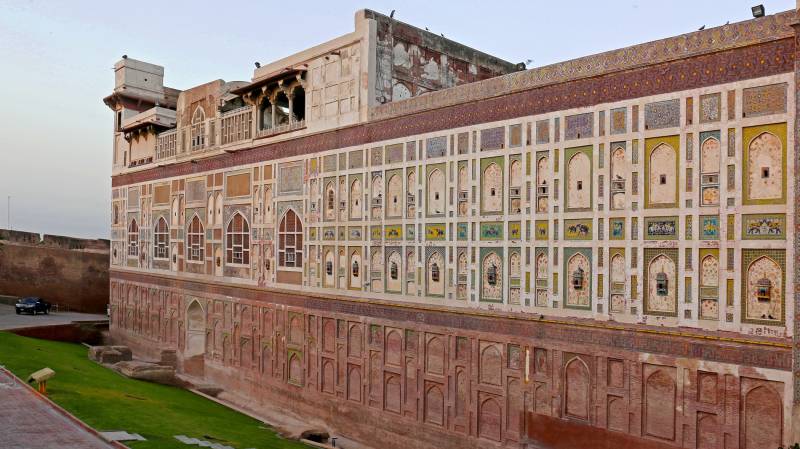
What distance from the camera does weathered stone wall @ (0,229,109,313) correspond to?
3709cm

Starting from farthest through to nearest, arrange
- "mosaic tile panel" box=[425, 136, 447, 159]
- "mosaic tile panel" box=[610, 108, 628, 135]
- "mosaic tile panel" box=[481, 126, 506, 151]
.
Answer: "mosaic tile panel" box=[425, 136, 447, 159], "mosaic tile panel" box=[481, 126, 506, 151], "mosaic tile panel" box=[610, 108, 628, 135]

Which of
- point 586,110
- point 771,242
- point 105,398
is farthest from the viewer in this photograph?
point 105,398

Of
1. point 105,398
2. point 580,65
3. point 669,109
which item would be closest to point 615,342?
point 669,109

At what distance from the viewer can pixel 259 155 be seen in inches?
840

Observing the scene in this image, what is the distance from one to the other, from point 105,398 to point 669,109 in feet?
47.2

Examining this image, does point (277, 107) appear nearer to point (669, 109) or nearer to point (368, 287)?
point (368, 287)

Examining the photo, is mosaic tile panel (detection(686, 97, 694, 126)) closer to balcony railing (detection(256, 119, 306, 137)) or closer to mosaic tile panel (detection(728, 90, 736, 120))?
mosaic tile panel (detection(728, 90, 736, 120))

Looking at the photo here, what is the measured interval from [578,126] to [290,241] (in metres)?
10.0

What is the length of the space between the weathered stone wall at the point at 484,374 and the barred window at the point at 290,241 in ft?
3.53

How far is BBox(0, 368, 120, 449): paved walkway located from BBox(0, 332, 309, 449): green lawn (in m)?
0.37

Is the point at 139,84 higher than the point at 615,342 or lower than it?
higher

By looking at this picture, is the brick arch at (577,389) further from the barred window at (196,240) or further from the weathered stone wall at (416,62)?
the barred window at (196,240)

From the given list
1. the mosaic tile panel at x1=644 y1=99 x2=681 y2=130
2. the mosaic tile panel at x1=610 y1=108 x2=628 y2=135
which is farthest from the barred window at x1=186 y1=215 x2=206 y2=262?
the mosaic tile panel at x1=644 y1=99 x2=681 y2=130

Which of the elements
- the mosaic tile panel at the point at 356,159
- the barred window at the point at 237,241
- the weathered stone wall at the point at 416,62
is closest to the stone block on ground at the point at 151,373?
the barred window at the point at 237,241
